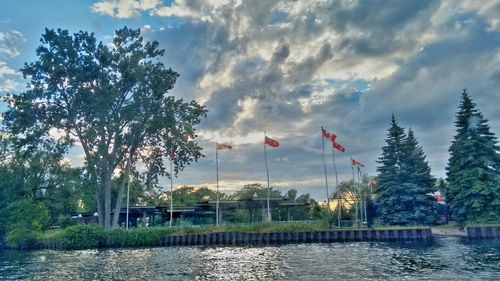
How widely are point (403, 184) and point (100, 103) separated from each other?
36.8 meters

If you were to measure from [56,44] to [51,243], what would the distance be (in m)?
22.9

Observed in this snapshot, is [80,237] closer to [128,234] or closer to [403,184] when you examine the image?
[128,234]

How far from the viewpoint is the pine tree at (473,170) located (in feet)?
130

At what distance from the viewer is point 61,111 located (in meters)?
46.7

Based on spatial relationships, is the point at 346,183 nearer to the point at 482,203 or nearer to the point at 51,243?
the point at 482,203

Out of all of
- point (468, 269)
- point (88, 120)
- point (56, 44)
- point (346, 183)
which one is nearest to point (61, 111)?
point (88, 120)

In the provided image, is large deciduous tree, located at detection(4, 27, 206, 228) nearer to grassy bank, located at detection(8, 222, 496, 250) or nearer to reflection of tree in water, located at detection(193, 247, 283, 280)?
grassy bank, located at detection(8, 222, 496, 250)

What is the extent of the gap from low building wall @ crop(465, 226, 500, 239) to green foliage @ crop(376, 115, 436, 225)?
752 cm

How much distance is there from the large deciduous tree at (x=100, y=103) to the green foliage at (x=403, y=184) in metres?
26.3

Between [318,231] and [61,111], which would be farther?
[61,111]

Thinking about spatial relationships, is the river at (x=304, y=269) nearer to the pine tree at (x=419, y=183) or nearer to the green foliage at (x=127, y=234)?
the green foliage at (x=127, y=234)

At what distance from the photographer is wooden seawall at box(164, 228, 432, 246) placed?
40625mm

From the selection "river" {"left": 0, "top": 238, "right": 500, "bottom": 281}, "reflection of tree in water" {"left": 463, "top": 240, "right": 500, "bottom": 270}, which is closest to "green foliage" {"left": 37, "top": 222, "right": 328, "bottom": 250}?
"river" {"left": 0, "top": 238, "right": 500, "bottom": 281}

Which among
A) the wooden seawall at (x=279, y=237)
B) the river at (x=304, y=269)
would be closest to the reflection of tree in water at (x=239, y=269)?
the river at (x=304, y=269)
